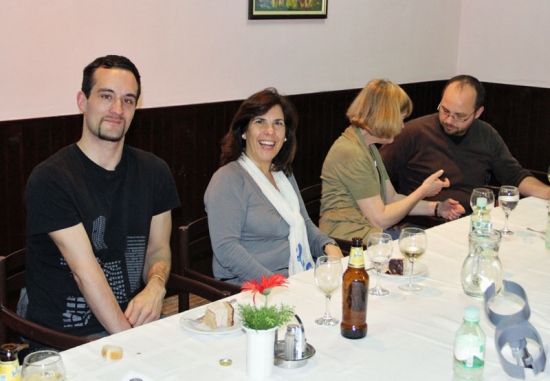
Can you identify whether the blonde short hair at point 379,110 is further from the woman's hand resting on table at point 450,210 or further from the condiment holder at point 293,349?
the condiment holder at point 293,349

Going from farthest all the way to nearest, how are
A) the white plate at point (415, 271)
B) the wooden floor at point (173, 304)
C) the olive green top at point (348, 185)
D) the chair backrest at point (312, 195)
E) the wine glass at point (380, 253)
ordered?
the wooden floor at point (173, 304)
the chair backrest at point (312, 195)
the olive green top at point (348, 185)
the white plate at point (415, 271)
the wine glass at point (380, 253)

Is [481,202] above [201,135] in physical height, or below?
below

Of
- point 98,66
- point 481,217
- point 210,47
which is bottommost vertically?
point 481,217

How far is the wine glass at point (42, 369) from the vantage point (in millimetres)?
1584

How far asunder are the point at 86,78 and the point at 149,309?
0.84 meters

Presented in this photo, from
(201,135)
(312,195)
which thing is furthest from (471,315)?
(201,135)

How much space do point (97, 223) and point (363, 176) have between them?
132 cm

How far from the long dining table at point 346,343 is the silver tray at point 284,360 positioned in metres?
0.01

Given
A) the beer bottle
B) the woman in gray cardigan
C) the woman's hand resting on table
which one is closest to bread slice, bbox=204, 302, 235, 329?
the beer bottle

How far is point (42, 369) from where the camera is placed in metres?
1.58

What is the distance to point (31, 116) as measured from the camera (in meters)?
3.48

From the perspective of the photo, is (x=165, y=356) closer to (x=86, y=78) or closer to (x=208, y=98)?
(x=86, y=78)

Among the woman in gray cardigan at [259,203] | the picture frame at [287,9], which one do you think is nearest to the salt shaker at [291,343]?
the woman in gray cardigan at [259,203]

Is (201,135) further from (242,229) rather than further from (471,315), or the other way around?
(471,315)
